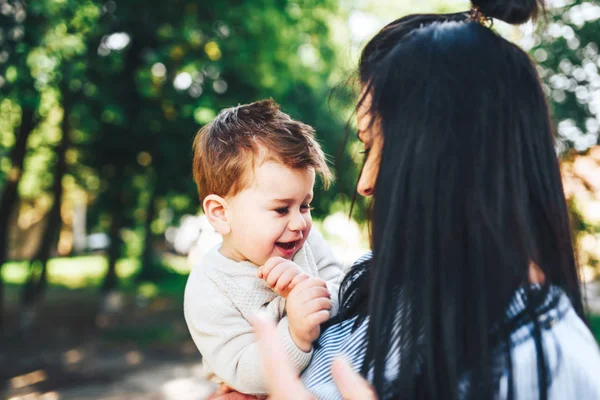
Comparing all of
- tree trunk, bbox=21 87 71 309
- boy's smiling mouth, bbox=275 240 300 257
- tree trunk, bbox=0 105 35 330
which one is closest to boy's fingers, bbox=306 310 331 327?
boy's smiling mouth, bbox=275 240 300 257

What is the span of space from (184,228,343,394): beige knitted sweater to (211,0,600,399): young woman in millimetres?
295

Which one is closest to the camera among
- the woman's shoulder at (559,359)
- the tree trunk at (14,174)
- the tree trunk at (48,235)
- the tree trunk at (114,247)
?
the woman's shoulder at (559,359)

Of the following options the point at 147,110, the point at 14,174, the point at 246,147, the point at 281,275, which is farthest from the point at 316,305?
the point at 14,174

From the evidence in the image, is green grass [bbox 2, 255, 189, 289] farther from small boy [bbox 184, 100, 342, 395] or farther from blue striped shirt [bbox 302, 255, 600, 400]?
blue striped shirt [bbox 302, 255, 600, 400]

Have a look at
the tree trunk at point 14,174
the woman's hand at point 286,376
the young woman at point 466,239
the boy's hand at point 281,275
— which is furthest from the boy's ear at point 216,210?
the tree trunk at point 14,174

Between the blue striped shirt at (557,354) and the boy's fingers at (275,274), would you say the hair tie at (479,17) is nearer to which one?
the blue striped shirt at (557,354)

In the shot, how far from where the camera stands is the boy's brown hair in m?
1.86

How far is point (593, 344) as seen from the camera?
1.29m

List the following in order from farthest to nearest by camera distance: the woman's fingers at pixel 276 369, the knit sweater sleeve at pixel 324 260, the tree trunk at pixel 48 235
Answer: the tree trunk at pixel 48 235
the knit sweater sleeve at pixel 324 260
the woman's fingers at pixel 276 369

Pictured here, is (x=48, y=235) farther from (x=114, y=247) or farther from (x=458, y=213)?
(x=458, y=213)

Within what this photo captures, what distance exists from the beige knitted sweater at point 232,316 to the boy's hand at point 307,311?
3 centimetres

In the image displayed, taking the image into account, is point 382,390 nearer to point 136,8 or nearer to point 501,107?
point 501,107

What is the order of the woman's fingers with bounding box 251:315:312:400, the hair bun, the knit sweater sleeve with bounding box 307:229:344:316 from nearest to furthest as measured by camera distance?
the woman's fingers with bounding box 251:315:312:400, the hair bun, the knit sweater sleeve with bounding box 307:229:344:316

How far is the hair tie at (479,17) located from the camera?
4.93ft
